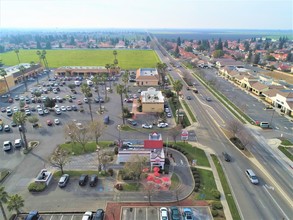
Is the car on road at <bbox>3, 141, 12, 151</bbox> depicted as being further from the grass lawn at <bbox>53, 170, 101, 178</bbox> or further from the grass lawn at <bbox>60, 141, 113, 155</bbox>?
the grass lawn at <bbox>53, 170, 101, 178</bbox>

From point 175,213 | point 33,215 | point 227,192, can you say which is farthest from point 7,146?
point 227,192

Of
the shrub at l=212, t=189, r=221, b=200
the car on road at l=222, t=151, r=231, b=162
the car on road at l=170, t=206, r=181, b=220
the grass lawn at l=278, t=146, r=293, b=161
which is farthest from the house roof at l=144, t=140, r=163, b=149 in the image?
the grass lawn at l=278, t=146, r=293, b=161

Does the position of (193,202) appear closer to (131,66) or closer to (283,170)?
(283,170)

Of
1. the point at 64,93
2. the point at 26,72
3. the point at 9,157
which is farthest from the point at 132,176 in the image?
the point at 26,72

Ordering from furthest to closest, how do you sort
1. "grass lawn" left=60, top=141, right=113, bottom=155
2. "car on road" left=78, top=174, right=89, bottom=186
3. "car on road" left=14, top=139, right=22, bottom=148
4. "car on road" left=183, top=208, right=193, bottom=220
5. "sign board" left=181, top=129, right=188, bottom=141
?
"sign board" left=181, top=129, right=188, bottom=141 → "car on road" left=14, top=139, right=22, bottom=148 → "grass lawn" left=60, top=141, right=113, bottom=155 → "car on road" left=78, top=174, right=89, bottom=186 → "car on road" left=183, top=208, right=193, bottom=220

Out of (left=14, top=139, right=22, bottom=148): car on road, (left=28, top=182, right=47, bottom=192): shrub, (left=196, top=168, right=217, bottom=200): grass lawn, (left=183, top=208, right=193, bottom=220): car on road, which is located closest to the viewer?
(left=183, top=208, right=193, bottom=220): car on road

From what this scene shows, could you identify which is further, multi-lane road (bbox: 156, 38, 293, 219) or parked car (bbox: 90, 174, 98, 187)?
parked car (bbox: 90, 174, 98, 187)

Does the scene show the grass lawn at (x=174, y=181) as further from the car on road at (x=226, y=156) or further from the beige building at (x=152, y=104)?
the beige building at (x=152, y=104)
